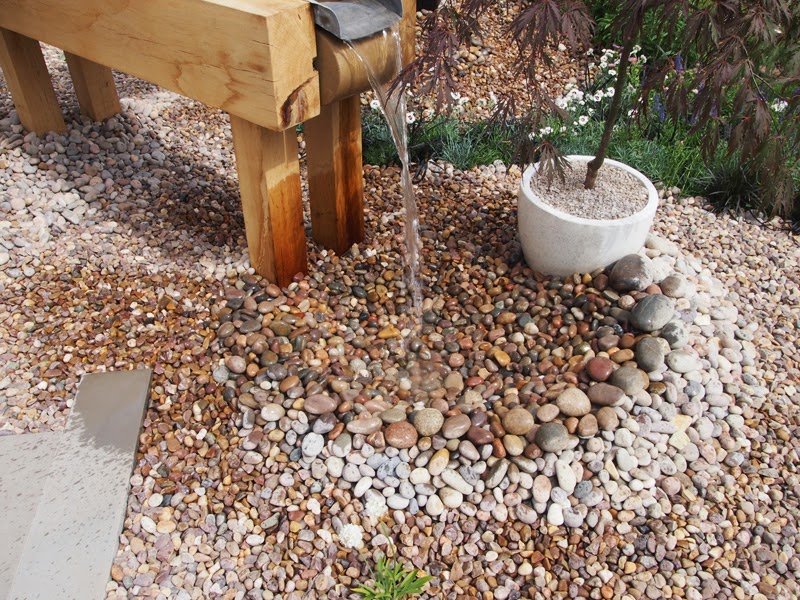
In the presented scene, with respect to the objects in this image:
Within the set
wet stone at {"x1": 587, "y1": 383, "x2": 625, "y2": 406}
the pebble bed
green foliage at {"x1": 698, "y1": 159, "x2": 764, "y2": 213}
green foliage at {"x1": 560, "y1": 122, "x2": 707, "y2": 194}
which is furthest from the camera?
green foliage at {"x1": 560, "y1": 122, "x2": 707, "y2": 194}

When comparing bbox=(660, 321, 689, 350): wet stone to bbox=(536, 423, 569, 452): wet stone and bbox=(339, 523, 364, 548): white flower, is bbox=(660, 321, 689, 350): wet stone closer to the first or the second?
bbox=(536, 423, 569, 452): wet stone

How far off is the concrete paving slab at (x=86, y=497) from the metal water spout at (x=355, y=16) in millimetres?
1233

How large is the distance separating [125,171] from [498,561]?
233 cm

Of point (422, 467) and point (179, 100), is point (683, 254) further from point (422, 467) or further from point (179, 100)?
point (179, 100)


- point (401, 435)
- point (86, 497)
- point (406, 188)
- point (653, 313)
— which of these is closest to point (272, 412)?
point (401, 435)

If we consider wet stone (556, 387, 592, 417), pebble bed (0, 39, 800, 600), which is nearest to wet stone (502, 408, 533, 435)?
pebble bed (0, 39, 800, 600)

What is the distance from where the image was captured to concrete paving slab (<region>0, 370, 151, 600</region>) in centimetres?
159

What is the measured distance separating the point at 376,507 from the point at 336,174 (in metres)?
1.29

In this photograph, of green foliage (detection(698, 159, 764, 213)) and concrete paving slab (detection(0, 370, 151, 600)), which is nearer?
concrete paving slab (detection(0, 370, 151, 600))

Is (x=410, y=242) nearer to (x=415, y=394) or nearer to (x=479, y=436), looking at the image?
(x=415, y=394)

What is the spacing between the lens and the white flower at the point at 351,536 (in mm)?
1735

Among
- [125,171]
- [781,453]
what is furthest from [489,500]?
[125,171]

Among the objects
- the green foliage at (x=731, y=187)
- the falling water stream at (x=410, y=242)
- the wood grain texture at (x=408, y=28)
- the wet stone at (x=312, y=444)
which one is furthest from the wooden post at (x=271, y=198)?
the green foliage at (x=731, y=187)

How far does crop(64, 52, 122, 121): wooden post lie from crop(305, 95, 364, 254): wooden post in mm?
1242
